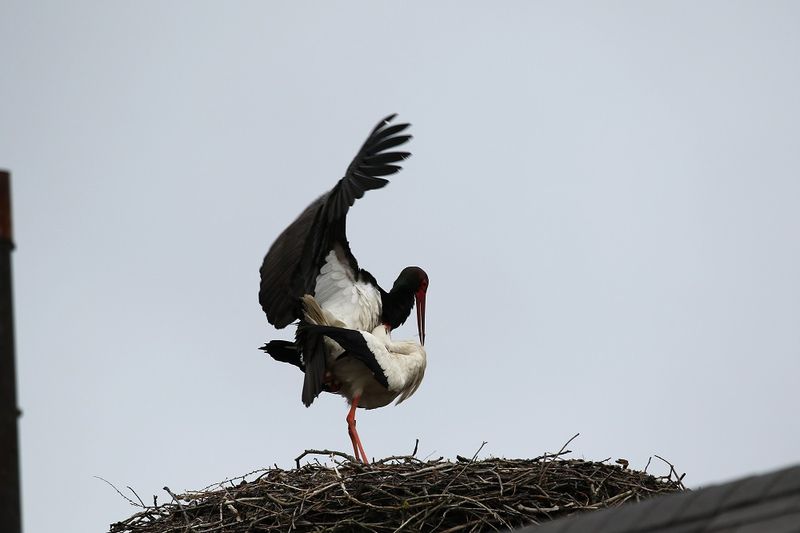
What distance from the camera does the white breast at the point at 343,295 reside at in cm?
1098

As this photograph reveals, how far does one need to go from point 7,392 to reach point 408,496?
4.82 meters

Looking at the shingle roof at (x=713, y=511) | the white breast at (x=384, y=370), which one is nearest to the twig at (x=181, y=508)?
the white breast at (x=384, y=370)

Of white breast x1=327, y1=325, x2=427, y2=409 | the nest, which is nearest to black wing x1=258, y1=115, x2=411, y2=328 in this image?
white breast x1=327, y1=325, x2=427, y2=409

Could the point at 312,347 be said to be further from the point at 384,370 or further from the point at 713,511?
the point at 713,511

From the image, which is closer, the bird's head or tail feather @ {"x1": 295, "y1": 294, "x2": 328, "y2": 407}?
tail feather @ {"x1": 295, "y1": 294, "x2": 328, "y2": 407}

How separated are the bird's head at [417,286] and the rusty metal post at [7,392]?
714 cm

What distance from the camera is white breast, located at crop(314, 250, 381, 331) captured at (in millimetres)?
10984

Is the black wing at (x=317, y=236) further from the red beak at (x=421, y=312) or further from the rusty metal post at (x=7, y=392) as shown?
the rusty metal post at (x=7, y=392)

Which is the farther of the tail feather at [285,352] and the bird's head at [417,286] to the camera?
the bird's head at [417,286]

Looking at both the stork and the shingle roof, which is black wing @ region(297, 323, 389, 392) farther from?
the shingle roof

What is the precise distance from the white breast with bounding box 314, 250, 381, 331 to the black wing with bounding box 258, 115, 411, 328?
3.9 inches

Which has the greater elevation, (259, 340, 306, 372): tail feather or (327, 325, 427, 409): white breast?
(259, 340, 306, 372): tail feather

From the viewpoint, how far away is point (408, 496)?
8852mm

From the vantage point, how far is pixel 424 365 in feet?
36.6
